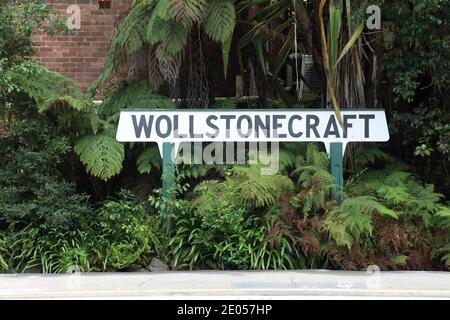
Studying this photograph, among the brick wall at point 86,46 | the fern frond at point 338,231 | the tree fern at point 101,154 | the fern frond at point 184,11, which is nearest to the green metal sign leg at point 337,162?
the fern frond at point 338,231

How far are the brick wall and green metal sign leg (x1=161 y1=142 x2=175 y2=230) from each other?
10.8 feet

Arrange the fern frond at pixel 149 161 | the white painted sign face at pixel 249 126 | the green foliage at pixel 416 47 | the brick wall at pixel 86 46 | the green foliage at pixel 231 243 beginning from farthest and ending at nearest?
the brick wall at pixel 86 46 < the fern frond at pixel 149 161 < the white painted sign face at pixel 249 126 < the green foliage at pixel 416 47 < the green foliage at pixel 231 243

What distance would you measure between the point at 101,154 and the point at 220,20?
87.4 inches

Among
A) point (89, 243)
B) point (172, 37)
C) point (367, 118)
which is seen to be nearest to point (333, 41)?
point (367, 118)

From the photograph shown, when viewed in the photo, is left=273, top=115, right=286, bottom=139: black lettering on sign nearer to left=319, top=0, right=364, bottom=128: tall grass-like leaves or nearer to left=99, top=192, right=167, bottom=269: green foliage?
left=319, top=0, right=364, bottom=128: tall grass-like leaves

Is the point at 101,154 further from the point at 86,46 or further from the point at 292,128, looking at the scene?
the point at 86,46

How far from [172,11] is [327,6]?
2119 millimetres

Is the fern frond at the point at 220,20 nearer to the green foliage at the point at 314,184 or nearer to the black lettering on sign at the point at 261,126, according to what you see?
the black lettering on sign at the point at 261,126

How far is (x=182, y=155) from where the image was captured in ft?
25.0

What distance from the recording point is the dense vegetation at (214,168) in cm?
661

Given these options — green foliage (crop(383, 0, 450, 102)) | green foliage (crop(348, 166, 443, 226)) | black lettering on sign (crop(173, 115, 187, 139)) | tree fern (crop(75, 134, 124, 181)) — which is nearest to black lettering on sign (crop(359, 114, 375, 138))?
green foliage (crop(383, 0, 450, 102))

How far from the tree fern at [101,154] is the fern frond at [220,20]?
1.85 m

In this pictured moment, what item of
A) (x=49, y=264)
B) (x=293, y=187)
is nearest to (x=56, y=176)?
(x=49, y=264)

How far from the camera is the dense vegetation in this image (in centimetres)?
661
